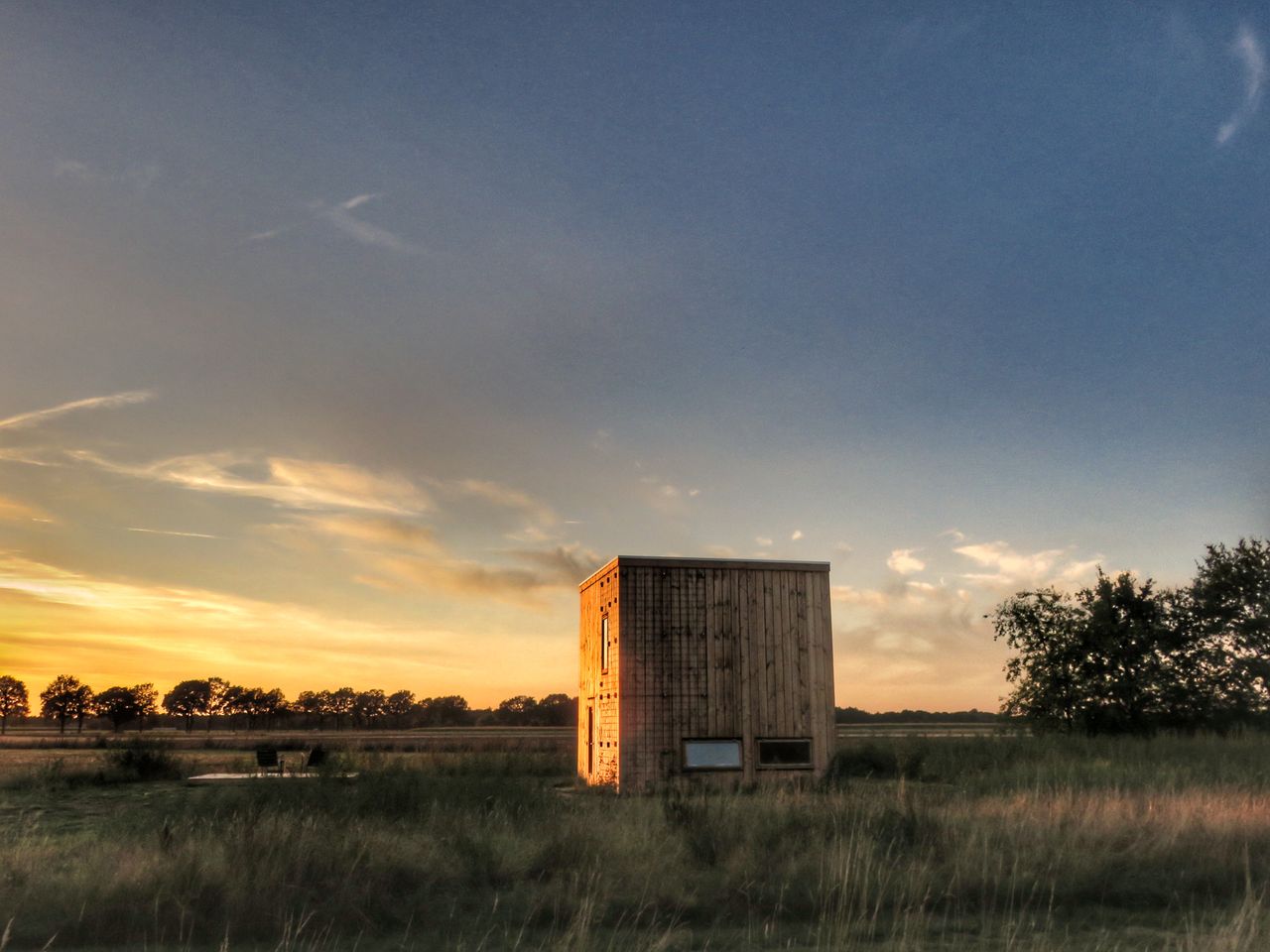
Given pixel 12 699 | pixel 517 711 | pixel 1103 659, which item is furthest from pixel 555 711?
pixel 1103 659

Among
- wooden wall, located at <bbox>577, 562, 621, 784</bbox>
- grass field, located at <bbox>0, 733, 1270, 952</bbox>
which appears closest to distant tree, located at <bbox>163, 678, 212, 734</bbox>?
wooden wall, located at <bbox>577, 562, 621, 784</bbox>

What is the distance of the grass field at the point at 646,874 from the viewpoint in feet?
29.9

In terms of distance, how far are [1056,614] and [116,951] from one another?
37.1 metres

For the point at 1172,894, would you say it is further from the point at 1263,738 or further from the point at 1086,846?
the point at 1263,738

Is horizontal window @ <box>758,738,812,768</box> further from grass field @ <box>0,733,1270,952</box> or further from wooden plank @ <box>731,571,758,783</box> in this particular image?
grass field @ <box>0,733,1270,952</box>

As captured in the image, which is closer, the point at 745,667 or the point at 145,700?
the point at 745,667

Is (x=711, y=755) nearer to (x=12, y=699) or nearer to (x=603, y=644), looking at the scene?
(x=603, y=644)

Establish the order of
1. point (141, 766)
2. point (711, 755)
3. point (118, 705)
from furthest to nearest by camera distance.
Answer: point (118, 705), point (141, 766), point (711, 755)

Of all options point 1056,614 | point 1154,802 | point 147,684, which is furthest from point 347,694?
point 1154,802

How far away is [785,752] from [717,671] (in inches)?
104

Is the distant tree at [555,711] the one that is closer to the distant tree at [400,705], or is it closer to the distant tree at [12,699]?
the distant tree at [400,705]

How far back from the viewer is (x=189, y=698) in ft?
456

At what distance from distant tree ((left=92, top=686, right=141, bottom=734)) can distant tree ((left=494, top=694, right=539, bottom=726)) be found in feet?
162

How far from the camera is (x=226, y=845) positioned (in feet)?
36.4
